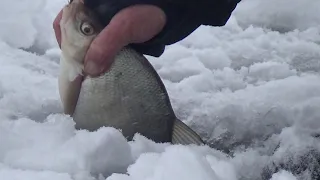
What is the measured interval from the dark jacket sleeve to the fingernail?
0.53 ft

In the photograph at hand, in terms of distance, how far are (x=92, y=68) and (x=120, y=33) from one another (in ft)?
0.47

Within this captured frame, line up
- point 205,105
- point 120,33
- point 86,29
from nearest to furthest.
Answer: point 120,33
point 86,29
point 205,105

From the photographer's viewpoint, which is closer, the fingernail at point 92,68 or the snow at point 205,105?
the snow at point 205,105

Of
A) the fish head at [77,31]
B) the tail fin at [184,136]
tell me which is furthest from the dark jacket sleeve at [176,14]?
the tail fin at [184,136]

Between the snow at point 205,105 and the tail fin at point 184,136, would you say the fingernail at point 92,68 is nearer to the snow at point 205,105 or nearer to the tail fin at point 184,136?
the snow at point 205,105

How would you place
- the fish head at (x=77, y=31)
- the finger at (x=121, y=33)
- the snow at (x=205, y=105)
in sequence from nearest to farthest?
the snow at (x=205, y=105)
the finger at (x=121, y=33)
the fish head at (x=77, y=31)

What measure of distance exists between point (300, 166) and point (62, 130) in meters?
0.78

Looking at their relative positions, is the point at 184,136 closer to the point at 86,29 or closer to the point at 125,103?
the point at 125,103

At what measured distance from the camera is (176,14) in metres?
2.14

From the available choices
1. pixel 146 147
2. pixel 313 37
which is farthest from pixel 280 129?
pixel 313 37

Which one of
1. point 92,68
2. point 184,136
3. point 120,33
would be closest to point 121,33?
point 120,33

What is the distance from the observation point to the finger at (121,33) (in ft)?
6.60

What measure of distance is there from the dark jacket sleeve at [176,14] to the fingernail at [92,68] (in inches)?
6.3

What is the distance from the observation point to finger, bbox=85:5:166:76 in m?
2.01
